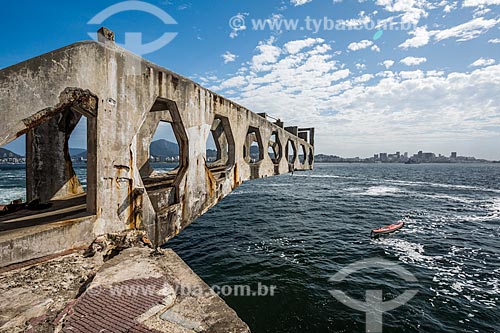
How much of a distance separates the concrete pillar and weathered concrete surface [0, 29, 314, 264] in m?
0.03

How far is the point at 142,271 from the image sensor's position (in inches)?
157

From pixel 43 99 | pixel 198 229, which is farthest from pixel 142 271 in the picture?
pixel 198 229

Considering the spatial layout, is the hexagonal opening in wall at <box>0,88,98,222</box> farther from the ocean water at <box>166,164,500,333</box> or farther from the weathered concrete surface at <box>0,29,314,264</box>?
the ocean water at <box>166,164,500,333</box>

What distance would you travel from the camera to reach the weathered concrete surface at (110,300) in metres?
2.76

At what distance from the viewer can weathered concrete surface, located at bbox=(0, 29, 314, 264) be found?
13.8ft

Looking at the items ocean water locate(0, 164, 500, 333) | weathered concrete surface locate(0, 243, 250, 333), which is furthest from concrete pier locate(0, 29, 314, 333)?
ocean water locate(0, 164, 500, 333)

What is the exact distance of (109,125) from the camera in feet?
17.7

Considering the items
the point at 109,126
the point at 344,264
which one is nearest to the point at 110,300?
the point at 109,126

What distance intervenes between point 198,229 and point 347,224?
499 inches

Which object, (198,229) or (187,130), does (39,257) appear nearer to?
(187,130)
